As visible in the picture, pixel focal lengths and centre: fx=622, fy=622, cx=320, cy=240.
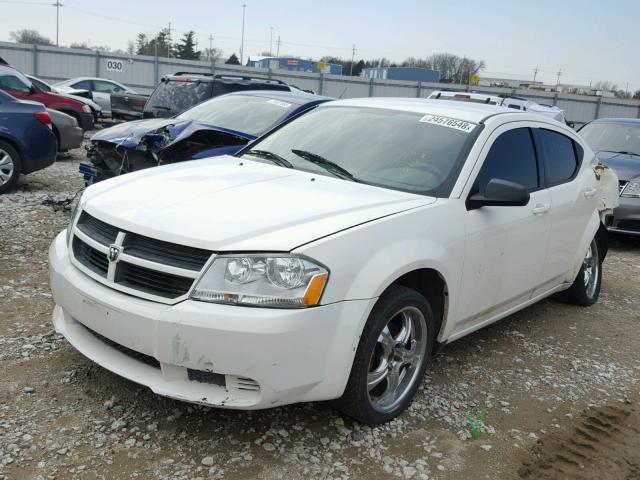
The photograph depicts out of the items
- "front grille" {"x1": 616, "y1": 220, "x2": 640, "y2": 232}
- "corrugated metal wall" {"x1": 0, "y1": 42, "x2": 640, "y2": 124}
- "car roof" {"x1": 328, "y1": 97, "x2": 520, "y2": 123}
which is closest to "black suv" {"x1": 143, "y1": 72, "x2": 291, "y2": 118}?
"car roof" {"x1": 328, "y1": 97, "x2": 520, "y2": 123}

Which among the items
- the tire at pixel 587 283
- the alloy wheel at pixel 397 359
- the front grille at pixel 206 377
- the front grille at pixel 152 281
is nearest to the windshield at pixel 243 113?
the tire at pixel 587 283

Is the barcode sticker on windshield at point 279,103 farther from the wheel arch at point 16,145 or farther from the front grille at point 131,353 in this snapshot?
the front grille at point 131,353

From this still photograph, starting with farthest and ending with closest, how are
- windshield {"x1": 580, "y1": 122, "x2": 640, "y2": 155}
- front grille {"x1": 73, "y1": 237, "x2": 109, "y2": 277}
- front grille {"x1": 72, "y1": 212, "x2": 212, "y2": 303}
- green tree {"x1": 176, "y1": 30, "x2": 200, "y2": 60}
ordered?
green tree {"x1": 176, "y1": 30, "x2": 200, "y2": 60} < windshield {"x1": 580, "y1": 122, "x2": 640, "y2": 155} < front grille {"x1": 73, "y1": 237, "x2": 109, "y2": 277} < front grille {"x1": 72, "y1": 212, "x2": 212, "y2": 303}

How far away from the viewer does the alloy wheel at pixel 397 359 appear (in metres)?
3.20

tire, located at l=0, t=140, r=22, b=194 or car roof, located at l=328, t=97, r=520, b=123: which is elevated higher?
car roof, located at l=328, t=97, r=520, b=123

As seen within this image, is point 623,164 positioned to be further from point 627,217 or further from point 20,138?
point 20,138

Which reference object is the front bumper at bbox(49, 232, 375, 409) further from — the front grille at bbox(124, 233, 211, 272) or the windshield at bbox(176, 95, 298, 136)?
the windshield at bbox(176, 95, 298, 136)

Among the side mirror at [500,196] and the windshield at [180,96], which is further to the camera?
the windshield at [180,96]

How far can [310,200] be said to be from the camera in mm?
3232

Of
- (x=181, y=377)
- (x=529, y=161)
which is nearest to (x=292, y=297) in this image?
(x=181, y=377)

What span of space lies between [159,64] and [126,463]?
2729 cm

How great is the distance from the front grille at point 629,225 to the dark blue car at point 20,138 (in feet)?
25.0

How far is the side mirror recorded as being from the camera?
3492 mm

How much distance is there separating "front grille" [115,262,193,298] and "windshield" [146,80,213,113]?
662 centimetres
